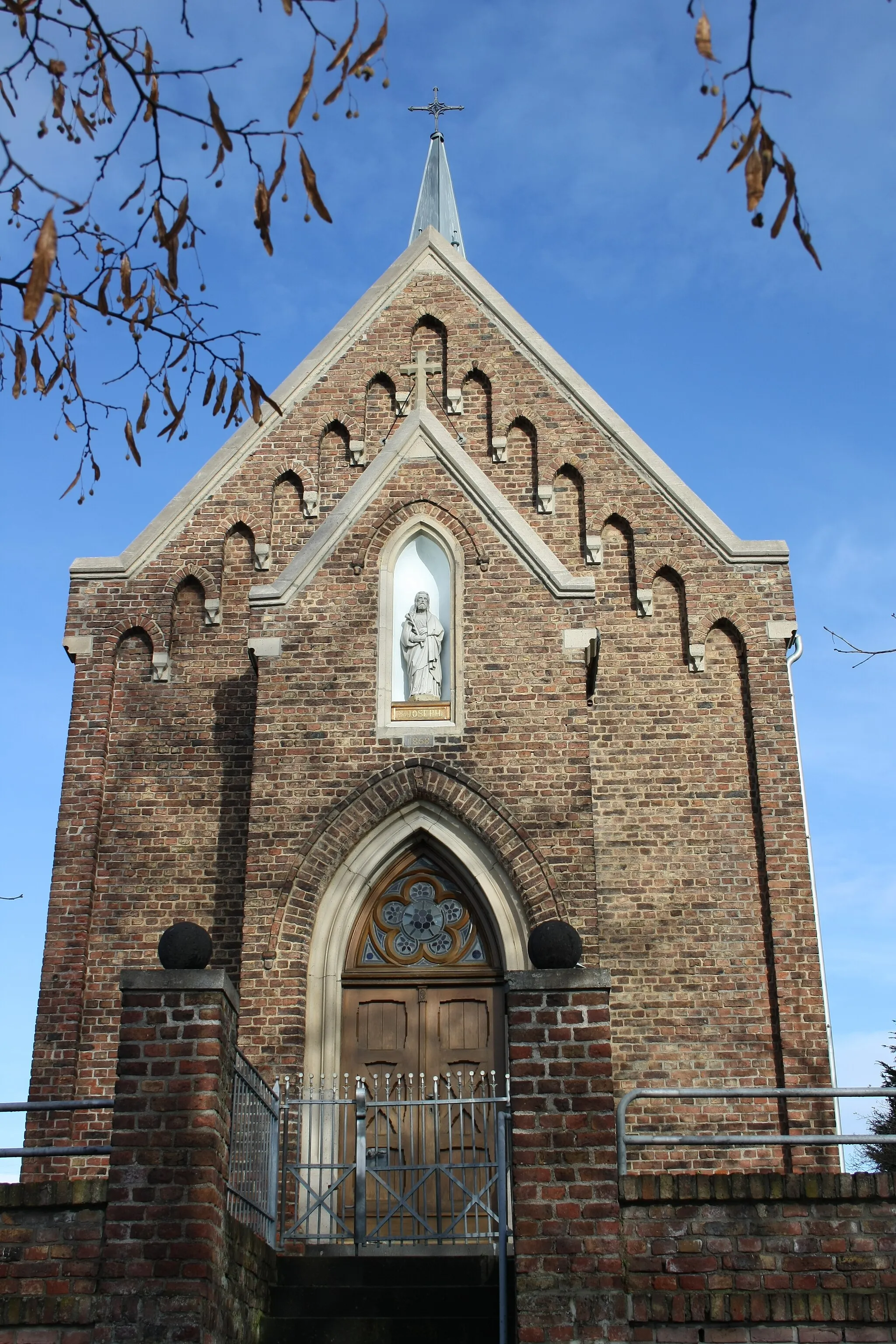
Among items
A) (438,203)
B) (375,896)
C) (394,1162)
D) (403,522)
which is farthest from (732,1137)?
(438,203)

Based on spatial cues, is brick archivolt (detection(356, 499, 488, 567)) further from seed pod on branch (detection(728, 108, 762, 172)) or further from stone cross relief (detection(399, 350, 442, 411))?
seed pod on branch (detection(728, 108, 762, 172))

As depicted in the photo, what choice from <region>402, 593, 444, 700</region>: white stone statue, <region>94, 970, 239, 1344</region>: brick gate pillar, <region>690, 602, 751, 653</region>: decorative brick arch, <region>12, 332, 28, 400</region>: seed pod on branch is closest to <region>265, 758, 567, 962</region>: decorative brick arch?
<region>402, 593, 444, 700</region>: white stone statue

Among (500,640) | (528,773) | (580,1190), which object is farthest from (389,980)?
(580,1190)

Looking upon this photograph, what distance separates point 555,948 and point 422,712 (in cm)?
537

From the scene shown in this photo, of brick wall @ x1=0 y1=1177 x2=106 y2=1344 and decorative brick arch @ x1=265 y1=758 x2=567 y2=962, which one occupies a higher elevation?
decorative brick arch @ x1=265 y1=758 x2=567 y2=962

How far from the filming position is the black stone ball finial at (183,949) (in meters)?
7.52

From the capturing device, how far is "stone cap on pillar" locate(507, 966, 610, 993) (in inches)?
294

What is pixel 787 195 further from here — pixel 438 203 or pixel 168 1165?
pixel 438 203

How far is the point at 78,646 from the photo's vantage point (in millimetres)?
14680

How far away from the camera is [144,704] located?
14516mm

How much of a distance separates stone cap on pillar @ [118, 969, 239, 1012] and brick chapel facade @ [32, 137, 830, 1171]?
4.41m

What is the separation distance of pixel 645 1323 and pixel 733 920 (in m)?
6.50

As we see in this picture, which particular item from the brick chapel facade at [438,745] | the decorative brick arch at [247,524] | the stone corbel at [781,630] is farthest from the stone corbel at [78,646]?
the stone corbel at [781,630]

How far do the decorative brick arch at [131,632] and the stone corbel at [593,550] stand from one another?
14.4 ft
